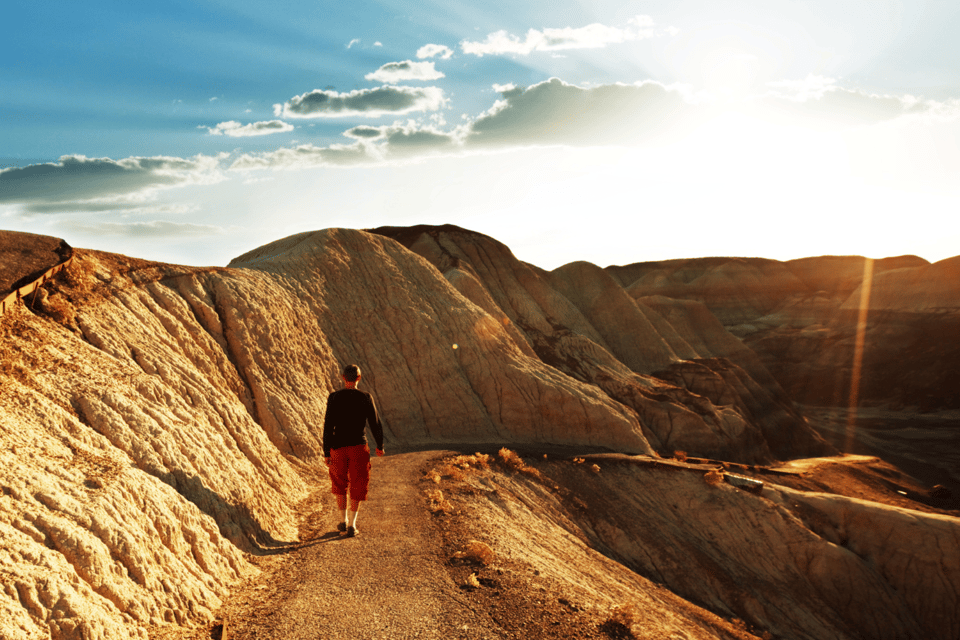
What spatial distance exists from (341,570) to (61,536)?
3.11 m

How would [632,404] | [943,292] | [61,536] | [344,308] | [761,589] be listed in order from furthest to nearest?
[943,292] → [632,404] → [344,308] → [761,589] → [61,536]

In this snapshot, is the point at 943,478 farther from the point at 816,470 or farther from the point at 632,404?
the point at 632,404

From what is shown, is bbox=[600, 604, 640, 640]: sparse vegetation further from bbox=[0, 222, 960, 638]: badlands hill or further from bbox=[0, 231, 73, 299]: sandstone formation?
bbox=[0, 231, 73, 299]: sandstone formation

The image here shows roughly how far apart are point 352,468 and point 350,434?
51 cm

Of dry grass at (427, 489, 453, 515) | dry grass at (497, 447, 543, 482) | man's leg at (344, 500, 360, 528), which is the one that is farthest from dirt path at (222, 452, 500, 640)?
dry grass at (497, 447, 543, 482)

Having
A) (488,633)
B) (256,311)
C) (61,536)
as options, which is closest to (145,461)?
(61,536)

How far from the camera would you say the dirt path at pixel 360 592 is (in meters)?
5.96

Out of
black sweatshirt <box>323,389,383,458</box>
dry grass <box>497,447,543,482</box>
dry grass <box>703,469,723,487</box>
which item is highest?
black sweatshirt <box>323,389,383,458</box>

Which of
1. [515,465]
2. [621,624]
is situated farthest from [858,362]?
[621,624]

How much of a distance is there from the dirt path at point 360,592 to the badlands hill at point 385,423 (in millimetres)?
543

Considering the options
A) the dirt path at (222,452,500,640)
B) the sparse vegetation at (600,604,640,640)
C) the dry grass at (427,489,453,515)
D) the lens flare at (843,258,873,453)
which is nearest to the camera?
the dirt path at (222,452,500,640)

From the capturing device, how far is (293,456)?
1437 cm

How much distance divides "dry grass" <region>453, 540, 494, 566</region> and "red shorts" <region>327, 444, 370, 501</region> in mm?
1608

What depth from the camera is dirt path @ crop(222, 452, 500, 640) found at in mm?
5961
